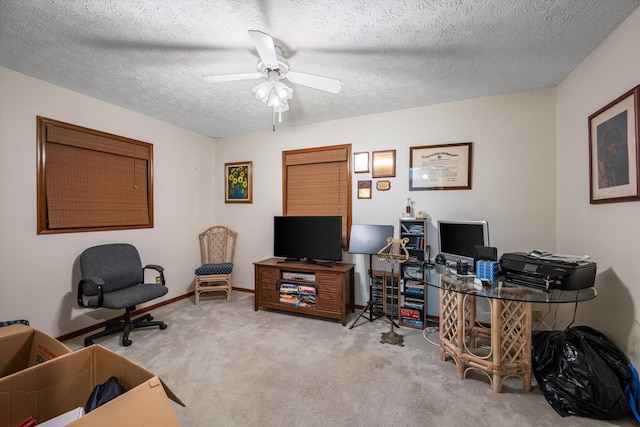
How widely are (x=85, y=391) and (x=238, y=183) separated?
11.4ft

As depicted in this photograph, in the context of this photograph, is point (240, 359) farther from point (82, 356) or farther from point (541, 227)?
point (541, 227)

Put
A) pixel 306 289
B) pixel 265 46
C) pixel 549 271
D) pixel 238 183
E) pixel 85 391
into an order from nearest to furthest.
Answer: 1. pixel 85 391
2. pixel 265 46
3. pixel 549 271
4. pixel 306 289
5. pixel 238 183

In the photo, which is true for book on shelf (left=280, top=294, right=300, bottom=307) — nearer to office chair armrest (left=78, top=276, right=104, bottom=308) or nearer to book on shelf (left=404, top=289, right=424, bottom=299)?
book on shelf (left=404, top=289, right=424, bottom=299)

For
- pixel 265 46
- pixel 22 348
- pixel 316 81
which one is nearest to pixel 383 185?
pixel 316 81

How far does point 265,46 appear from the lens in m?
1.60

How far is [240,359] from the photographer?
2264 millimetres

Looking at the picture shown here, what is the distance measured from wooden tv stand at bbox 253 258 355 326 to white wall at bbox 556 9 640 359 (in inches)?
83.4

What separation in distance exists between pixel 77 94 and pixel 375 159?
3.34m

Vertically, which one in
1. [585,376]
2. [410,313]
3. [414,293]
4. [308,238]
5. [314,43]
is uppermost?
[314,43]

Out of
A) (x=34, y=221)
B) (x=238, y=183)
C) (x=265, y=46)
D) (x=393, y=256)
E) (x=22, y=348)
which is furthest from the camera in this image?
(x=238, y=183)

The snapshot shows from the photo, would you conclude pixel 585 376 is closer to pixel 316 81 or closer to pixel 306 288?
pixel 306 288

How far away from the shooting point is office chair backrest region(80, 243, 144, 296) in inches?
103

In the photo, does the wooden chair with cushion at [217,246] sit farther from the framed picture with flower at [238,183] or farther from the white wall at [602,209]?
the white wall at [602,209]

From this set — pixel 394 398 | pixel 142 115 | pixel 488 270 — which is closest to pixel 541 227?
pixel 488 270
